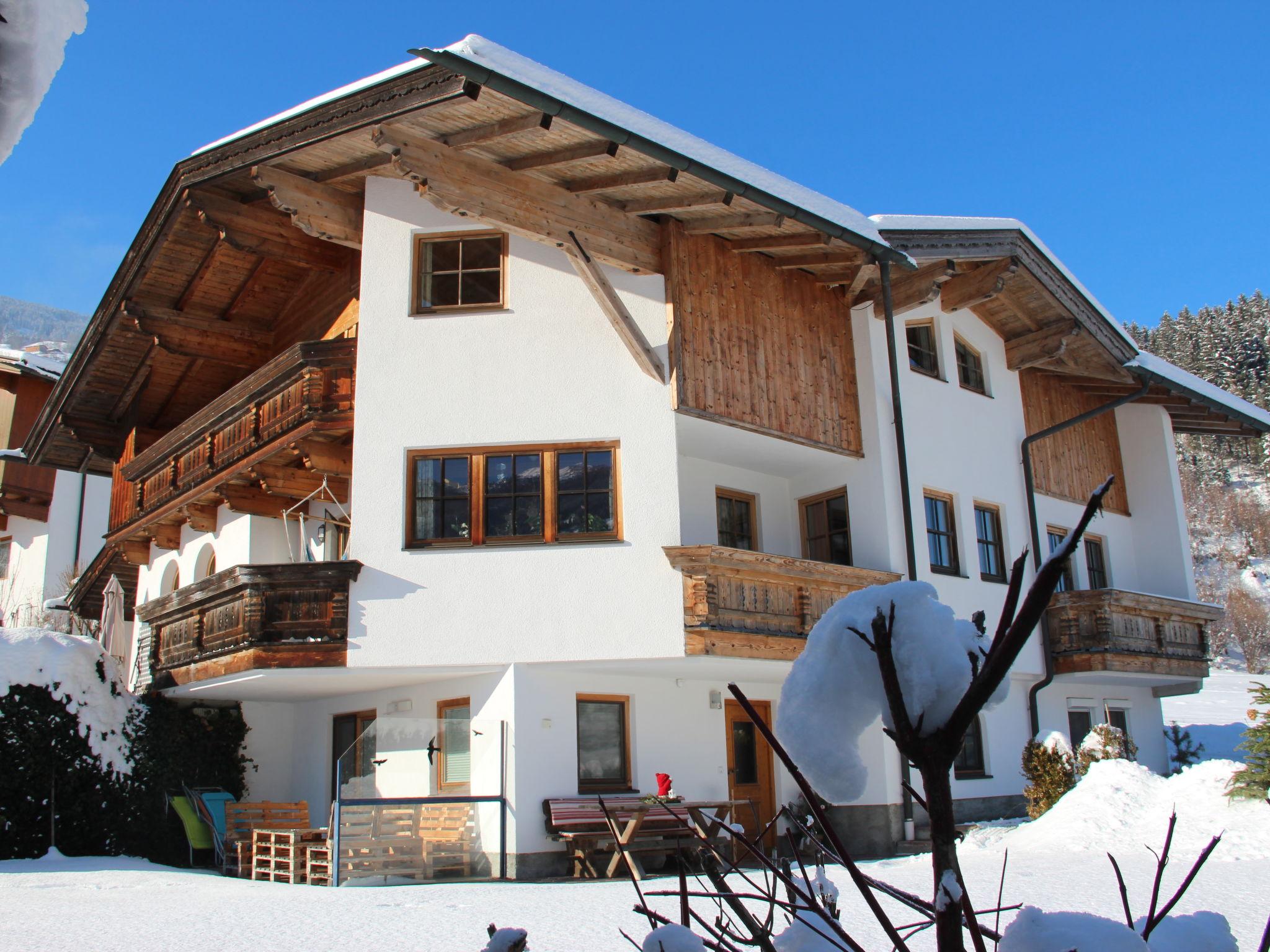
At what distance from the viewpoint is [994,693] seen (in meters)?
1.43

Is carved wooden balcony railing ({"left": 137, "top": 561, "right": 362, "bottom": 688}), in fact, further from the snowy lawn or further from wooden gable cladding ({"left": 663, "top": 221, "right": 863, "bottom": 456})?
wooden gable cladding ({"left": 663, "top": 221, "right": 863, "bottom": 456})

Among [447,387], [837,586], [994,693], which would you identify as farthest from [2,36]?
[837,586]

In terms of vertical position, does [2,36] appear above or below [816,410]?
below

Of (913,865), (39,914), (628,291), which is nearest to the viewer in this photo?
(39,914)

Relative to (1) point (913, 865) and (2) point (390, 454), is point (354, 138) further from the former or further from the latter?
(1) point (913, 865)

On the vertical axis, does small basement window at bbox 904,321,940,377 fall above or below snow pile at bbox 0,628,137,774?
above

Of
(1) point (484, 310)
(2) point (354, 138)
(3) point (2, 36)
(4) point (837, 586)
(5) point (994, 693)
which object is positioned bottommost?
(5) point (994, 693)

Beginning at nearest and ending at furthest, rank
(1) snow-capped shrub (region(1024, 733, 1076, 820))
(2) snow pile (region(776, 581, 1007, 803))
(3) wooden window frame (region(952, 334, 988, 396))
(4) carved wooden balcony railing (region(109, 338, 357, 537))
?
1. (2) snow pile (region(776, 581, 1007, 803))
2. (4) carved wooden balcony railing (region(109, 338, 357, 537))
3. (1) snow-capped shrub (region(1024, 733, 1076, 820))
4. (3) wooden window frame (region(952, 334, 988, 396))

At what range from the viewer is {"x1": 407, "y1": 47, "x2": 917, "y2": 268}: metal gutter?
36.2 feet

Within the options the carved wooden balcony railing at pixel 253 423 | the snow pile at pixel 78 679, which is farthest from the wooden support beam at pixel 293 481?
the snow pile at pixel 78 679

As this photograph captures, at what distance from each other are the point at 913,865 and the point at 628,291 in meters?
7.69

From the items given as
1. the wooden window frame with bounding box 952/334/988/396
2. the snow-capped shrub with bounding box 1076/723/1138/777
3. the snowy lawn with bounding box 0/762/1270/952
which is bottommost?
the snowy lawn with bounding box 0/762/1270/952

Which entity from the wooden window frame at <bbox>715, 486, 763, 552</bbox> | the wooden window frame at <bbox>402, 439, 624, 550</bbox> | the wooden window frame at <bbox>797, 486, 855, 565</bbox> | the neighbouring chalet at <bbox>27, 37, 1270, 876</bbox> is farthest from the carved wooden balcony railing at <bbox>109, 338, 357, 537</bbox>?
the wooden window frame at <bbox>797, 486, 855, 565</bbox>

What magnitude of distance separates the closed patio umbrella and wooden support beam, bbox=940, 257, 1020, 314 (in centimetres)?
1653
